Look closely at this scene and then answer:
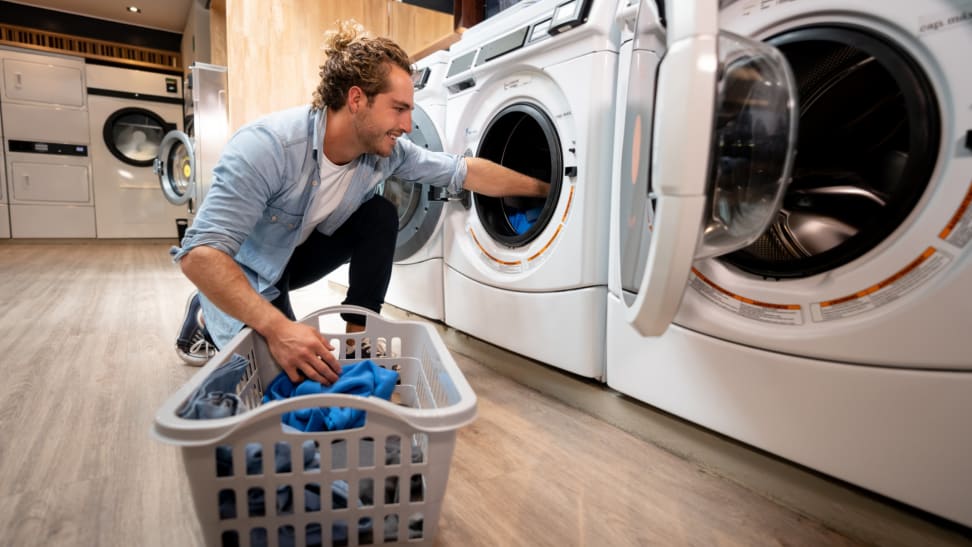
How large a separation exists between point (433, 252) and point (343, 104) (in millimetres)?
540

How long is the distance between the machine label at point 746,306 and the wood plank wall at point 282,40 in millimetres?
1992

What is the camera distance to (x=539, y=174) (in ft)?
4.20

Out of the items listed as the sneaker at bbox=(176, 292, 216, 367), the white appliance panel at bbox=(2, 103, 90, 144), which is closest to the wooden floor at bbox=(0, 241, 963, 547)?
the sneaker at bbox=(176, 292, 216, 367)

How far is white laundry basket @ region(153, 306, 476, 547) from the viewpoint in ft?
1.66

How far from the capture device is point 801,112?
71 centimetres

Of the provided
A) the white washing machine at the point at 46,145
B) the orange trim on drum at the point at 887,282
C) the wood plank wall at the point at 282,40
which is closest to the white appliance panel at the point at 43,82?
the white washing machine at the point at 46,145

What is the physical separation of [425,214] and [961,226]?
113cm

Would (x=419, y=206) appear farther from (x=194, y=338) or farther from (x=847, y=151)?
(x=847, y=151)

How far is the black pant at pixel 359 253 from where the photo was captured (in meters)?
1.20

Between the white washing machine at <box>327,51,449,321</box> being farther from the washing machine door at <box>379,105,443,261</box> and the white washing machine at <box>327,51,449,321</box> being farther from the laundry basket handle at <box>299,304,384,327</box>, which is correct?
the laundry basket handle at <box>299,304,384,327</box>

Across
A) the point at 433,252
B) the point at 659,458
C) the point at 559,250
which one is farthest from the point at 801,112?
the point at 433,252

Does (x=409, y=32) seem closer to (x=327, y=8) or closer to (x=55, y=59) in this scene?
(x=327, y=8)

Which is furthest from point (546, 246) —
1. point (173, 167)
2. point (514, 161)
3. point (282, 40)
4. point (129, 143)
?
point (129, 143)

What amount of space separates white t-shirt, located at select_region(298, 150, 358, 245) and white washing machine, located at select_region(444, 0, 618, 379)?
13.1 inches
